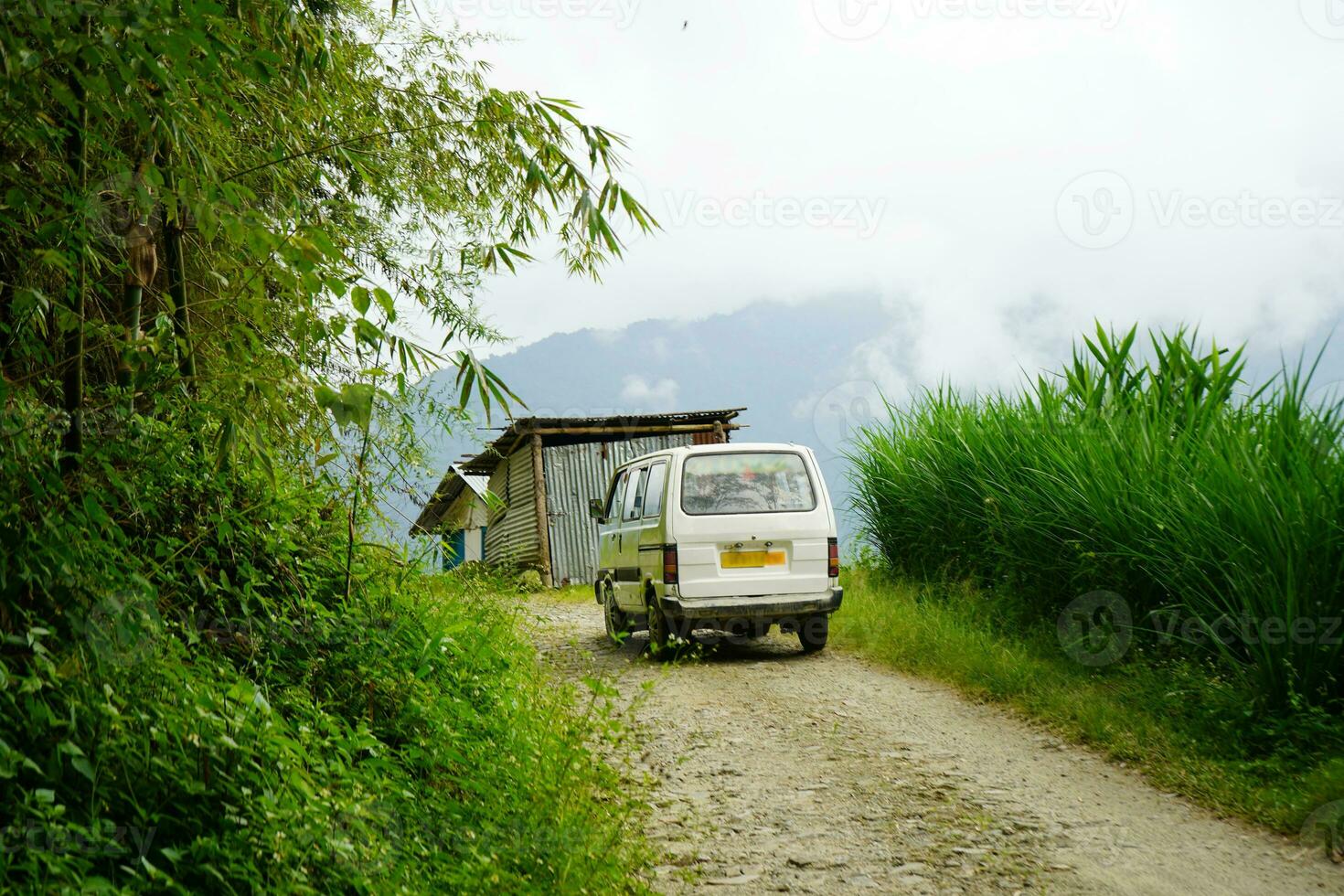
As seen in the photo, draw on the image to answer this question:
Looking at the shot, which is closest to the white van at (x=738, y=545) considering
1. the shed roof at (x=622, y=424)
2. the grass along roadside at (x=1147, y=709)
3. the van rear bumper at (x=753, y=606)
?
the van rear bumper at (x=753, y=606)

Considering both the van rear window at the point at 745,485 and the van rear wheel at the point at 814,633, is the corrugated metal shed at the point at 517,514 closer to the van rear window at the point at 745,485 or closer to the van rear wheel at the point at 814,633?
the van rear window at the point at 745,485

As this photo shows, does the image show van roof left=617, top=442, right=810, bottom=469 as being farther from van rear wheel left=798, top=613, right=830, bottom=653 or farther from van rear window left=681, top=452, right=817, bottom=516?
van rear wheel left=798, top=613, right=830, bottom=653

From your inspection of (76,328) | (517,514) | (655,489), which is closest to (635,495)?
(655,489)

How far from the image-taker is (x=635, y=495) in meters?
11.1

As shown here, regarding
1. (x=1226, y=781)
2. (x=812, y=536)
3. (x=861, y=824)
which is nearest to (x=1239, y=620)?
(x=1226, y=781)

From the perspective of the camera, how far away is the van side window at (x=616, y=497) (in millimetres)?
11695

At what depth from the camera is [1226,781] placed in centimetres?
508

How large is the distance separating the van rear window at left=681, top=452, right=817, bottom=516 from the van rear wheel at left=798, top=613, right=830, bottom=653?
112cm

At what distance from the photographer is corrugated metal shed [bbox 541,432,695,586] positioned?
21797 millimetres

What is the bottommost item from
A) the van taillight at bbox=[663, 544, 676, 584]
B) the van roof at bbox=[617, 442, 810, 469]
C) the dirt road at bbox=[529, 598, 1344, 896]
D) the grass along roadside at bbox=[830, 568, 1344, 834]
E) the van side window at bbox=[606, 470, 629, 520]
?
the dirt road at bbox=[529, 598, 1344, 896]

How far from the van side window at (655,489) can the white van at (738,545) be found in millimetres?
24

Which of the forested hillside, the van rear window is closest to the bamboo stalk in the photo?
the forested hillside

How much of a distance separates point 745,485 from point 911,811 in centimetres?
517

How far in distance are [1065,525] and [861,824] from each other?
4.71 m
